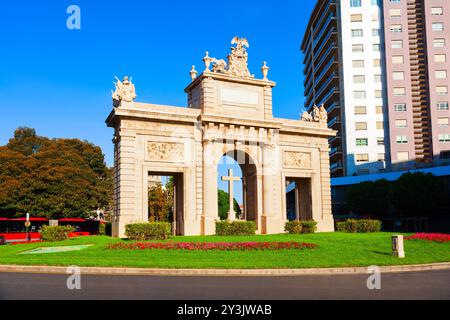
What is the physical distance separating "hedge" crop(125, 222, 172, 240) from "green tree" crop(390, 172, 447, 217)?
113 feet

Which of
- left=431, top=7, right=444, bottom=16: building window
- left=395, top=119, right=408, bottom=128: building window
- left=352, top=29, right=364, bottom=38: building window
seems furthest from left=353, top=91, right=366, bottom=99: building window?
left=431, top=7, right=444, bottom=16: building window

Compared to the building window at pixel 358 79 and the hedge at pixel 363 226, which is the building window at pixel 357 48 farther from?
the hedge at pixel 363 226

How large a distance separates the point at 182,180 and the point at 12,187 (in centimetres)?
2540

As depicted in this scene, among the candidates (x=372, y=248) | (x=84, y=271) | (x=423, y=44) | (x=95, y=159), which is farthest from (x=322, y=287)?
(x=423, y=44)

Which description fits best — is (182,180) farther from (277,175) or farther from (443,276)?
(443,276)

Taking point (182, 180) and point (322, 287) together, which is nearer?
point (322, 287)

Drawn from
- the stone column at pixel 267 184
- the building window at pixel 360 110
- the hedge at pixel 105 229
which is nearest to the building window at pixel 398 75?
the building window at pixel 360 110

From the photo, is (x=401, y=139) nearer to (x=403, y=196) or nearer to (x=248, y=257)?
(x=403, y=196)

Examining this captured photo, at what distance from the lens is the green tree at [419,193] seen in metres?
52.3

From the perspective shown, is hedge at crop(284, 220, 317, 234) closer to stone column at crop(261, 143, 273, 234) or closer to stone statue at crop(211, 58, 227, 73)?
stone column at crop(261, 143, 273, 234)

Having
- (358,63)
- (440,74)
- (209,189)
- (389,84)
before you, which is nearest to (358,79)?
(358,63)

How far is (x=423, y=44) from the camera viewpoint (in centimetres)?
7088

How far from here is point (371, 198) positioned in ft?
187

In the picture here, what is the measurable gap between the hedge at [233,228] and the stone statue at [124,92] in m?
11.4
